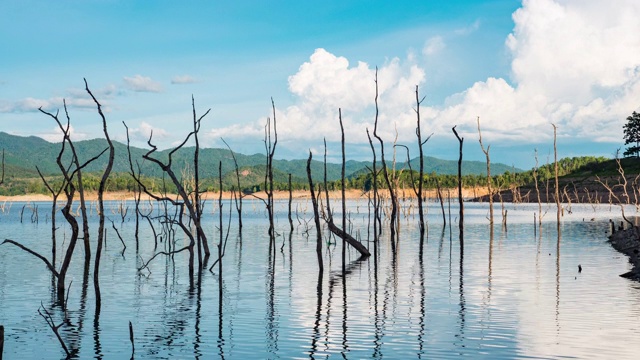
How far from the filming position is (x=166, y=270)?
3581 centimetres

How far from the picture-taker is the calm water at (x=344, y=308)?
59.4 ft

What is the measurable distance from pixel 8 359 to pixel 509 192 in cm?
15507

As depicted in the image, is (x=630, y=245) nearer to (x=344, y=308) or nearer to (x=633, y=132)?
(x=344, y=308)

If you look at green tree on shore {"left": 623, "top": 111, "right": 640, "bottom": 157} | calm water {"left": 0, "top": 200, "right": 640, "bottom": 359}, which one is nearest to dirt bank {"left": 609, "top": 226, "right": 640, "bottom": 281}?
calm water {"left": 0, "top": 200, "right": 640, "bottom": 359}

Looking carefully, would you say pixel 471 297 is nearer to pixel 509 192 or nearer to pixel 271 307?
pixel 271 307

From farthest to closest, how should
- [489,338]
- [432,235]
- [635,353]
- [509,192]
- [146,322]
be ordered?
[509,192], [432,235], [146,322], [489,338], [635,353]

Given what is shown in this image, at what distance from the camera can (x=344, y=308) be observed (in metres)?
24.1

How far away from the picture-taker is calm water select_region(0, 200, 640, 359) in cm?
1809

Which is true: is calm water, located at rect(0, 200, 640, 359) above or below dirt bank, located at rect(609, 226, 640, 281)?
below

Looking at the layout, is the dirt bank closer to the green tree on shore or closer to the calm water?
the calm water

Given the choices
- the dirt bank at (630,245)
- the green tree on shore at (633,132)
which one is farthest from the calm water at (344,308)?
the green tree on shore at (633,132)

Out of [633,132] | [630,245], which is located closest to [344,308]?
[630,245]

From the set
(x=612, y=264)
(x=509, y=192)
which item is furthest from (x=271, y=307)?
(x=509, y=192)

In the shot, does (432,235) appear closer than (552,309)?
No
